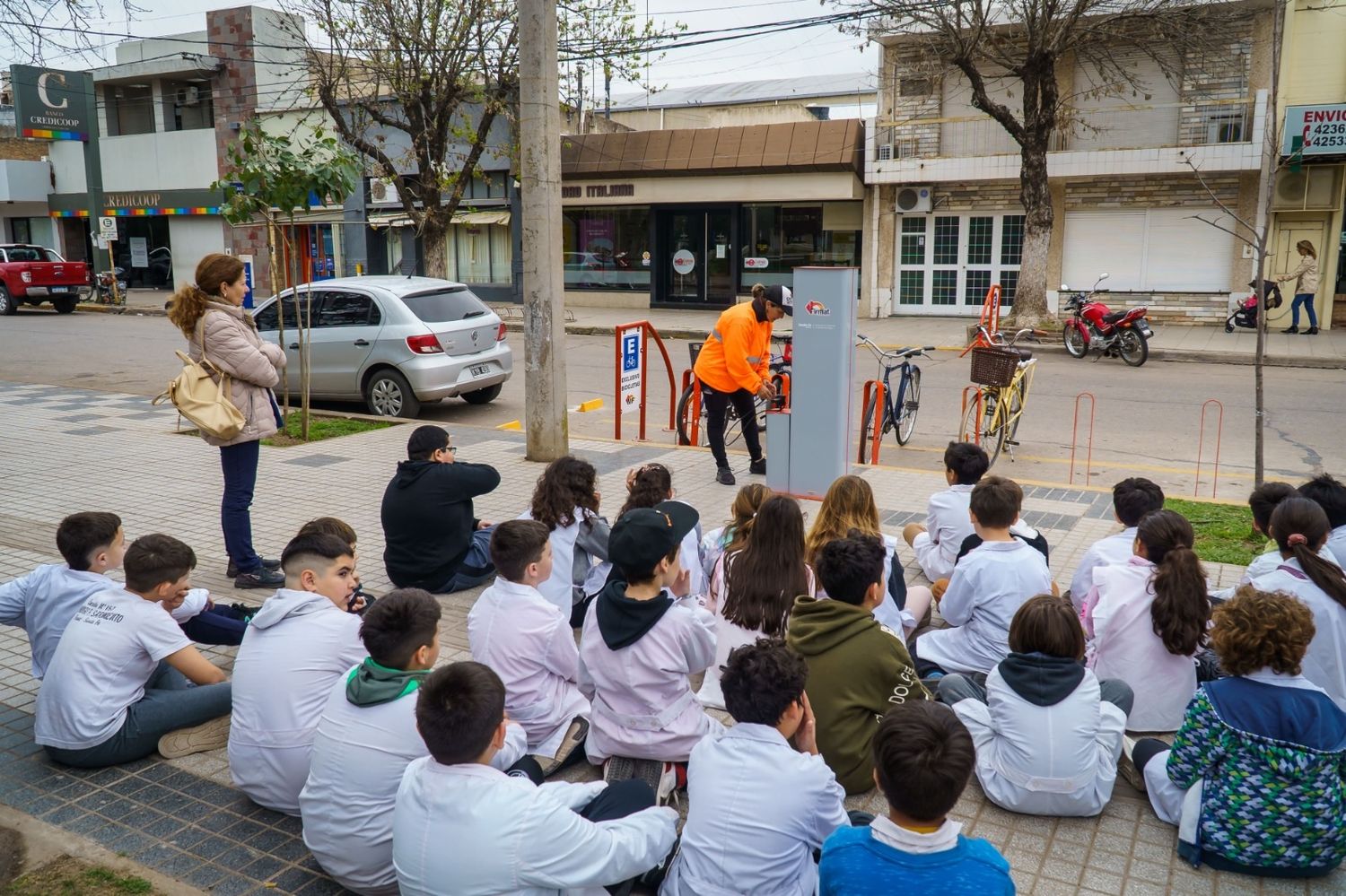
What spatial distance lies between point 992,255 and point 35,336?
21459mm

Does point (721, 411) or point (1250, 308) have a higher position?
point (1250, 308)

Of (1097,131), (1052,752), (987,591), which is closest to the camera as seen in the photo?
(1052,752)

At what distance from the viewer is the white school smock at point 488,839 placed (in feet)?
9.80

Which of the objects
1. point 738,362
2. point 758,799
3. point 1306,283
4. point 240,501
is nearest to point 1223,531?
point 738,362

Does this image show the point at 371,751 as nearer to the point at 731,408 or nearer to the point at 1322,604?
A: the point at 1322,604

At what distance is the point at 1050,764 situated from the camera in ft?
13.2

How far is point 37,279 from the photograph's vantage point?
2930cm

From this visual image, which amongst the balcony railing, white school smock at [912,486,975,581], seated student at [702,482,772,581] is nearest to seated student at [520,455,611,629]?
seated student at [702,482,772,581]

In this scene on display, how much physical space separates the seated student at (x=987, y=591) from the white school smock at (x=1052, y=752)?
0.83 m

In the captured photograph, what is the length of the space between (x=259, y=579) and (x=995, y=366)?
22.0 ft

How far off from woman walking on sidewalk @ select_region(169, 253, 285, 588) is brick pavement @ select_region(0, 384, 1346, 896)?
30 centimetres

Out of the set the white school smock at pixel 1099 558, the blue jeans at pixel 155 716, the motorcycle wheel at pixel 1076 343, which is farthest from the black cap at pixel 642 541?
the motorcycle wheel at pixel 1076 343

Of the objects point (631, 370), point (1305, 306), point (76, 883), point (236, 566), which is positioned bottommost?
point (76, 883)

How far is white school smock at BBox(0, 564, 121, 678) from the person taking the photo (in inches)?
183
